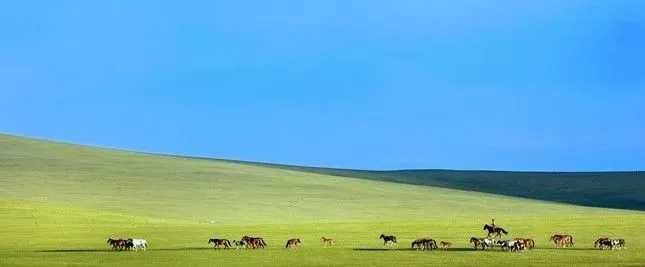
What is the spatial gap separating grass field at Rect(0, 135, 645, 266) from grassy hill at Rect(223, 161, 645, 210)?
5660 millimetres

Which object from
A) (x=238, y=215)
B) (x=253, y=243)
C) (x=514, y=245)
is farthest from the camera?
(x=238, y=215)

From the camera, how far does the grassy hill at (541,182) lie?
258 feet

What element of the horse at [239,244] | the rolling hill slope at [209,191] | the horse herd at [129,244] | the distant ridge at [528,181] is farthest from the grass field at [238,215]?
the distant ridge at [528,181]

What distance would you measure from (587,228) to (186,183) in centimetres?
3074

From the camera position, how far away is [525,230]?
41219mm

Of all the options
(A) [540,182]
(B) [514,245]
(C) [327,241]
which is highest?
(A) [540,182]

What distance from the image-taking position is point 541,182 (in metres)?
88.8

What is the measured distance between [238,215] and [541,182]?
3952cm

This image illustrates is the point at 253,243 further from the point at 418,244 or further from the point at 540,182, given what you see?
the point at 540,182

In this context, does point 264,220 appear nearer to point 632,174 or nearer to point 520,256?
point 520,256

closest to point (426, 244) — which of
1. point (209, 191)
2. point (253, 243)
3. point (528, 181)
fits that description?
point (253, 243)

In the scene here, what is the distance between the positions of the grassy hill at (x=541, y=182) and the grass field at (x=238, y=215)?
18.6 ft

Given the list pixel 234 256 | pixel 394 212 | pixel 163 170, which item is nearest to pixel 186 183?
pixel 163 170

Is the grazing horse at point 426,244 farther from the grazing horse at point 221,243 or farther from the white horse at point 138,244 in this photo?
the white horse at point 138,244
